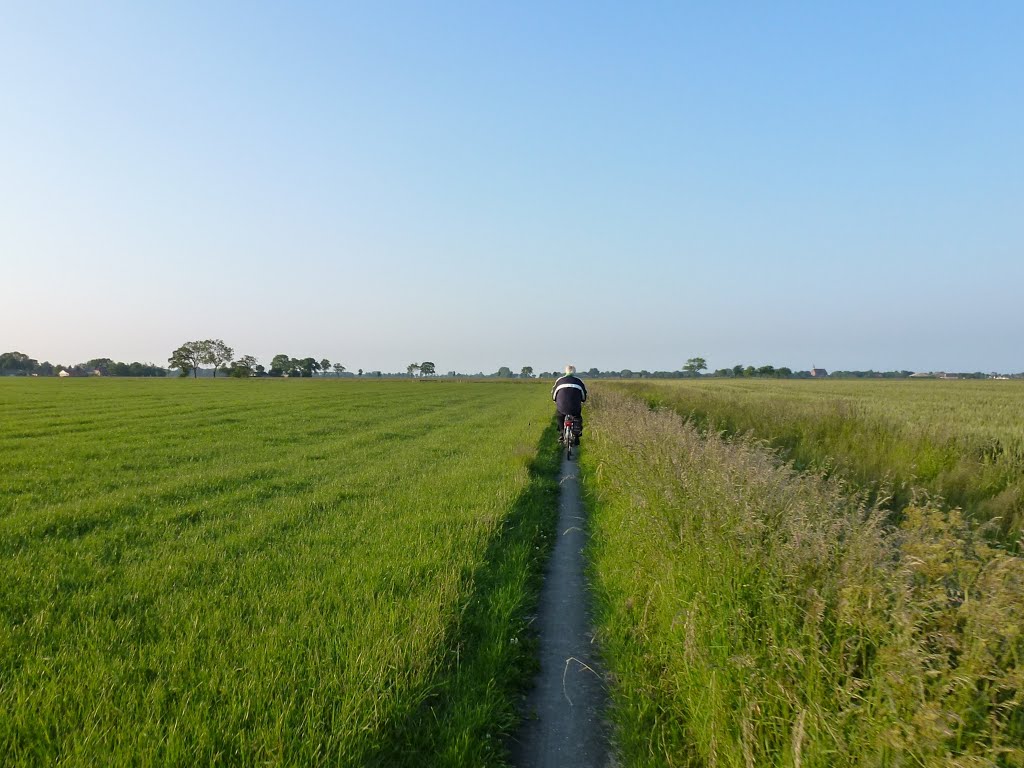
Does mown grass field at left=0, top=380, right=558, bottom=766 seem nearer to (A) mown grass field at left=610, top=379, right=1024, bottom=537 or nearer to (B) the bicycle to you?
(A) mown grass field at left=610, top=379, right=1024, bottom=537

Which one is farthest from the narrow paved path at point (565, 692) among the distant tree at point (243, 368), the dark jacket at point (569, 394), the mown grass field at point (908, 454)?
the distant tree at point (243, 368)

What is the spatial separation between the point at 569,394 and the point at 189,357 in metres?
167

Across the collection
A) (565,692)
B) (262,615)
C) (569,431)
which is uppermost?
(569,431)

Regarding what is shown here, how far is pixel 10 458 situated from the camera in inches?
451

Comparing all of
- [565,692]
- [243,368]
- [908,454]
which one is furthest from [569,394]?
[243,368]

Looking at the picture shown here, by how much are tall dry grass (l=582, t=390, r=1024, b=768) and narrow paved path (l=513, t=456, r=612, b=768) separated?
0.19 metres

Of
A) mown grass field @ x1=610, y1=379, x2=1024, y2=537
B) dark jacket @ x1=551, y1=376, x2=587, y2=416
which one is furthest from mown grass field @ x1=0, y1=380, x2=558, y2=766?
dark jacket @ x1=551, y1=376, x2=587, y2=416

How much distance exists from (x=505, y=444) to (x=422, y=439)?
3.10m

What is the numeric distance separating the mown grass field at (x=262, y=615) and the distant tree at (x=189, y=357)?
6408 inches

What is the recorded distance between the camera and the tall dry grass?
2.47 metres

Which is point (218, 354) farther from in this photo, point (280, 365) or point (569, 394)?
point (569, 394)

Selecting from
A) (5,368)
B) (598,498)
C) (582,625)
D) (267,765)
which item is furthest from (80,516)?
(5,368)

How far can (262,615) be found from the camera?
425 centimetres

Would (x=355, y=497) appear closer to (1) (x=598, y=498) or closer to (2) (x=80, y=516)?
(2) (x=80, y=516)
